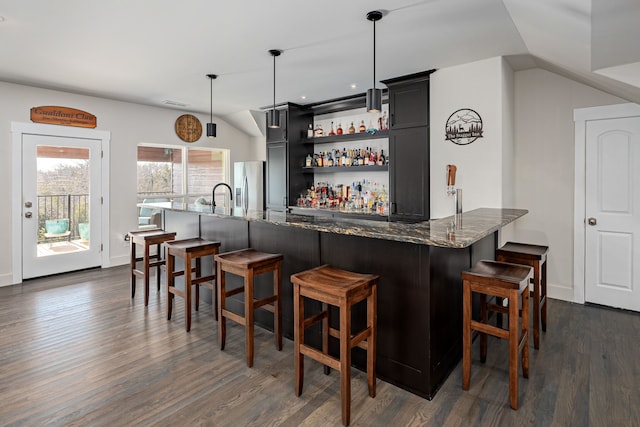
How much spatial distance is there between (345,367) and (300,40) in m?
2.78

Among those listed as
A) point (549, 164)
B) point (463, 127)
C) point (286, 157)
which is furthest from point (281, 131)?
point (549, 164)

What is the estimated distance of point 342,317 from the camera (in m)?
1.95

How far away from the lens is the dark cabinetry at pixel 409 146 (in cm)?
424

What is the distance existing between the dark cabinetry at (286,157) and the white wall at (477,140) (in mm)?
2475

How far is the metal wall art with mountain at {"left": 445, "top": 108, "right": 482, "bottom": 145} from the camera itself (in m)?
3.81

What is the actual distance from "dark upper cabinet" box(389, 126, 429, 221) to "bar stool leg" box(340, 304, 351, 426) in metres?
2.66

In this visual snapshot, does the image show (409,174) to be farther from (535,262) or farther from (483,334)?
(483,334)

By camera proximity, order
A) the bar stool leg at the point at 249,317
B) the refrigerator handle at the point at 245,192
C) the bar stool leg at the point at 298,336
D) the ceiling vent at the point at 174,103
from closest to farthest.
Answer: the bar stool leg at the point at 298,336
the bar stool leg at the point at 249,317
the ceiling vent at the point at 174,103
the refrigerator handle at the point at 245,192

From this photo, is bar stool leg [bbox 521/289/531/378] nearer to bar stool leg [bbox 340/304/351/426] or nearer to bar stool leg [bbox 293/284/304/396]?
bar stool leg [bbox 340/304/351/426]

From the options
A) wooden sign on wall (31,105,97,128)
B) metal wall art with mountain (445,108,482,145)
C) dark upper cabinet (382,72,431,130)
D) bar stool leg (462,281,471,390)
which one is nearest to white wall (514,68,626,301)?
metal wall art with mountain (445,108,482,145)

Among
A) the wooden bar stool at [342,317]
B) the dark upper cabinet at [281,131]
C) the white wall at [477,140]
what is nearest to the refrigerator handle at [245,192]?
the dark upper cabinet at [281,131]

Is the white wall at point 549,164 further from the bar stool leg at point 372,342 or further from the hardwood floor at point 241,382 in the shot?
the bar stool leg at point 372,342

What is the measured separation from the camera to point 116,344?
285 cm

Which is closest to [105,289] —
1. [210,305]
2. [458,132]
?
[210,305]
